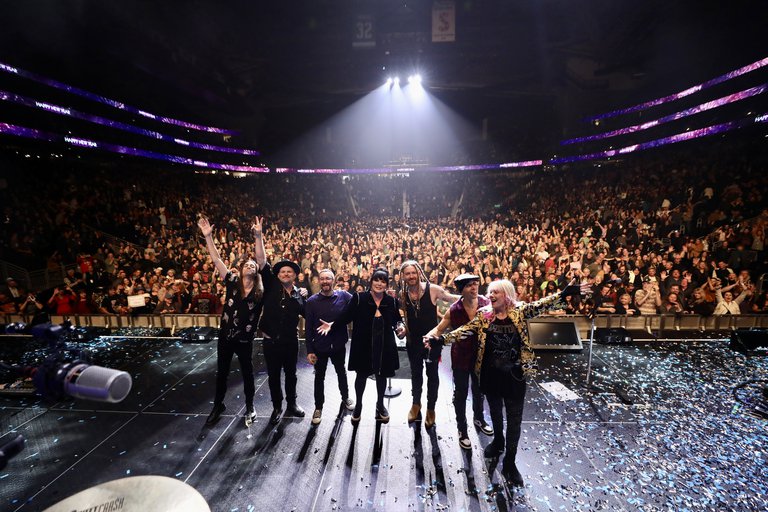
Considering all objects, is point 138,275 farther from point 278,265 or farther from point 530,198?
point 530,198

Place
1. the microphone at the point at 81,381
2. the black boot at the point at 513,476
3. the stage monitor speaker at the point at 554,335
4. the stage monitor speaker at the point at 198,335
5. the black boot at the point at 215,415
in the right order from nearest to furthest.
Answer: the microphone at the point at 81,381
the black boot at the point at 513,476
the black boot at the point at 215,415
the stage monitor speaker at the point at 554,335
the stage monitor speaker at the point at 198,335

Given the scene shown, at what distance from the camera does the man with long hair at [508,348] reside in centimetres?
258

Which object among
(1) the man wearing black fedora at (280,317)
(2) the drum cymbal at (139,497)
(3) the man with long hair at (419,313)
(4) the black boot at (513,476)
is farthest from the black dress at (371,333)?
(2) the drum cymbal at (139,497)

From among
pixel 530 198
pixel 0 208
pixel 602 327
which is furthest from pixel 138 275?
pixel 530 198

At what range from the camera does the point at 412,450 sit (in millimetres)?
3117

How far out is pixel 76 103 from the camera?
1538 centimetres

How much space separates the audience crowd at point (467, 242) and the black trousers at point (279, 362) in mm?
2776

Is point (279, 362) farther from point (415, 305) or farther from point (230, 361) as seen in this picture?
point (415, 305)

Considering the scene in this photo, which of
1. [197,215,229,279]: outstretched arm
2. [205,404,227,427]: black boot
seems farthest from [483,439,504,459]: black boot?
[197,215,229,279]: outstretched arm

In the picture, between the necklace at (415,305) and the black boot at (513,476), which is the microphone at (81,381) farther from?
the black boot at (513,476)

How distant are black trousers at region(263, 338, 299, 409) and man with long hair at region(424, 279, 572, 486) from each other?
152 cm

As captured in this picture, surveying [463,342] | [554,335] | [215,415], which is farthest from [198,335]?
[554,335]

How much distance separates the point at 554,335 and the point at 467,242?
5655 mm

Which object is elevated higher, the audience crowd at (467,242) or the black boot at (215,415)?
the audience crowd at (467,242)
